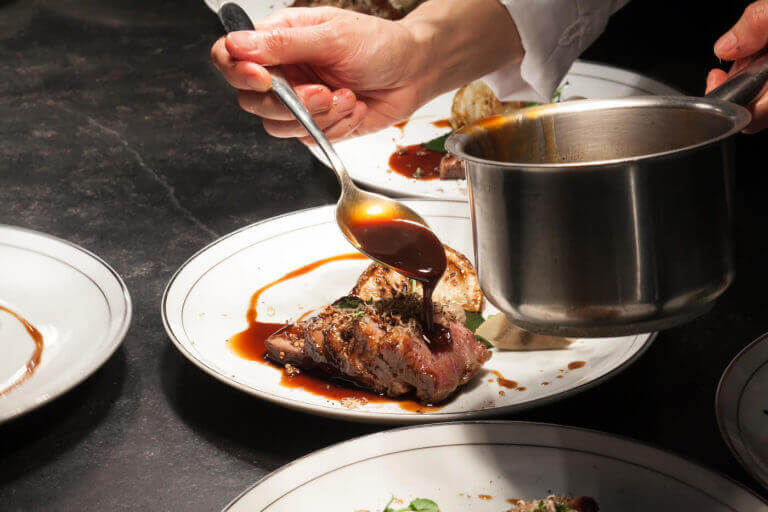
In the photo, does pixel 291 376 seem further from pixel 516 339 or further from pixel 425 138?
pixel 425 138

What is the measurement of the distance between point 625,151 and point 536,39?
1.31 meters

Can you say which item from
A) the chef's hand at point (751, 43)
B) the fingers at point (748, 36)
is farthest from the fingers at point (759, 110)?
the fingers at point (748, 36)

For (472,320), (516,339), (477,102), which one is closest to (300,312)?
(472,320)

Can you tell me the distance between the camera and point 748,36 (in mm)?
1374

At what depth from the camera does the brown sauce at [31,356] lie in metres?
1.57

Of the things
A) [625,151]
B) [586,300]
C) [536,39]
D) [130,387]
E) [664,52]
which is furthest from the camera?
[664,52]

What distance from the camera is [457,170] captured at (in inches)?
102

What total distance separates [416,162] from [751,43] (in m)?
1.48

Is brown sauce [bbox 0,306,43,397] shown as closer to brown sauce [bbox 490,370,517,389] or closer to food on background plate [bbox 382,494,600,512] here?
food on background plate [bbox 382,494,600,512]

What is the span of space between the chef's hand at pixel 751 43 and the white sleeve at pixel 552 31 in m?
0.97

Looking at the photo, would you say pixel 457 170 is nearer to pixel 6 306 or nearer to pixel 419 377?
pixel 419 377

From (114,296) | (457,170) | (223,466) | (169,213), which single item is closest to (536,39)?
(457,170)

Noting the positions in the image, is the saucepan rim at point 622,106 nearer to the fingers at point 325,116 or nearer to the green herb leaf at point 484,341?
the green herb leaf at point 484,341

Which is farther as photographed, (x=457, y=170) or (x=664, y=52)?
(x=664, y=52)
